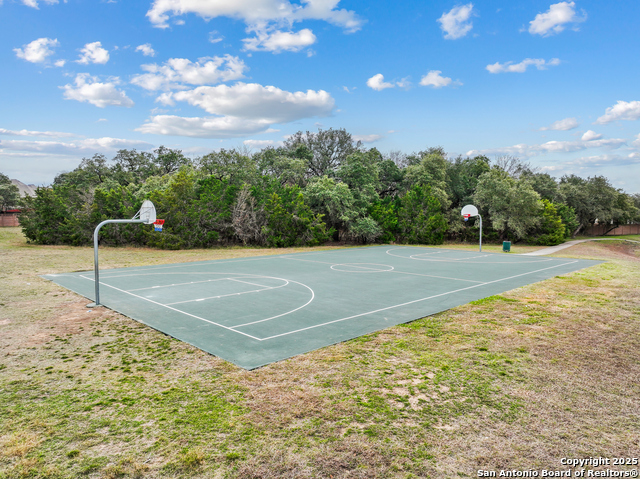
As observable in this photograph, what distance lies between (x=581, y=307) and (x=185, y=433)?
9.10 metres

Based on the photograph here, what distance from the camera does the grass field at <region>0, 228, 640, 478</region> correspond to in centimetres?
349

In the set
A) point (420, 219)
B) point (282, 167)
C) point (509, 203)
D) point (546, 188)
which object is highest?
point (282, 167)

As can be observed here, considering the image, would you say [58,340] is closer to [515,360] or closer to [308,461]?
[308,461]

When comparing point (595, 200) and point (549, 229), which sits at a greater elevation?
point (595, 200)

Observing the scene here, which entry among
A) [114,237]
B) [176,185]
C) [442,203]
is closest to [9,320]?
[176,185]

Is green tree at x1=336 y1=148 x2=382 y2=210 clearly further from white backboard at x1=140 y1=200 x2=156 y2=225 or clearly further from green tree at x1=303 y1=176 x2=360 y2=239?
white backboard at x1=140 y1=200 x2=156 y2=225

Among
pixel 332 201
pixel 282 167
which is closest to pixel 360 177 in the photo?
pixel 332 201

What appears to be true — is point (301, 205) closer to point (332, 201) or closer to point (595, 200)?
point (332, 201)

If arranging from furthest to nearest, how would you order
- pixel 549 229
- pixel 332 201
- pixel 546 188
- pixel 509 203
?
pixel 546 188
pixel 549 229
pixel 509 203
pixel 332 201

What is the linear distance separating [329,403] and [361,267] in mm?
12577

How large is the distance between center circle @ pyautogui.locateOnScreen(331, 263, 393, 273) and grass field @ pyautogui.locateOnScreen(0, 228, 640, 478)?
8.01m

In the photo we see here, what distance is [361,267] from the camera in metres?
17.0

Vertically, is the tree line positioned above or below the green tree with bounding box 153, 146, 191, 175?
below

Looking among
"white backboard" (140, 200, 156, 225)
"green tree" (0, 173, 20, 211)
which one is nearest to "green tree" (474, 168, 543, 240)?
"white backboard" (140, 200, 156, 225)
